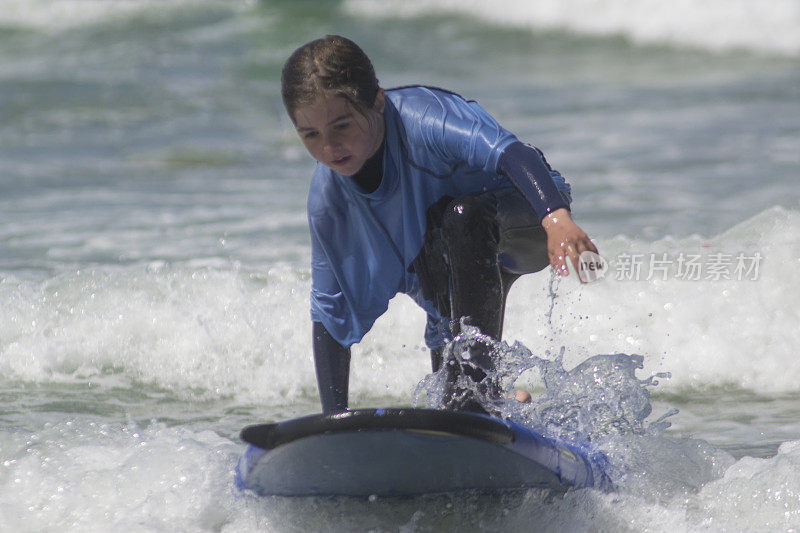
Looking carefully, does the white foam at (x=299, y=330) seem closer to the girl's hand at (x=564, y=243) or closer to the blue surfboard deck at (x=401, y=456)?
the blue surfboard deck at (x=401, y=456)

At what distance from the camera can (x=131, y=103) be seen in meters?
12.9

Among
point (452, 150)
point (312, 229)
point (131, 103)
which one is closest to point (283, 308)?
point (312, 229)

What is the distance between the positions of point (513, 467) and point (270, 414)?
1.82 meters

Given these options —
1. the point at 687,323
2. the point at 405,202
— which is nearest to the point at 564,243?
the point at 405,202

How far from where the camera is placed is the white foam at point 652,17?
14516 mm

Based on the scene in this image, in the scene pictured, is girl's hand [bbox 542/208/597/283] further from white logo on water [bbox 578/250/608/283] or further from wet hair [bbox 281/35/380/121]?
wet hair [bbox 281/35/380/121]

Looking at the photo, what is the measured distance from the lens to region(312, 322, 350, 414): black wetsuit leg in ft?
9.78

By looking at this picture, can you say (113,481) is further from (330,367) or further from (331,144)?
(331,144)

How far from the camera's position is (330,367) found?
2990 mm

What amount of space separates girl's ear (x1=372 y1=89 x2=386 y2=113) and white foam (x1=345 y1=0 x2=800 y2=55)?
13036 millimetres

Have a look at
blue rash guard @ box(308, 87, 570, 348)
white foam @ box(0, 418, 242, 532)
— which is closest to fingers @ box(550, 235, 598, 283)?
blue rash guard @ box(308, 87, 570, 348)

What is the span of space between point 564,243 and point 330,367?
0.99 m

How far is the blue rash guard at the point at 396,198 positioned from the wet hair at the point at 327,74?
21 cm

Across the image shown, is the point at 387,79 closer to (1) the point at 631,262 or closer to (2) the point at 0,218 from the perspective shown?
(2) the point at 0,218
